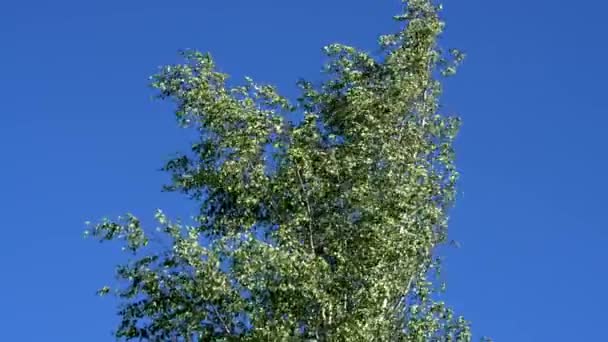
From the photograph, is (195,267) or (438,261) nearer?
(195,267)

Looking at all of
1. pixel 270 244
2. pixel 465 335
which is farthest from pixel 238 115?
pixel 465 335

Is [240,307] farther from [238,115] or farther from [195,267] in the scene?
[238,115]

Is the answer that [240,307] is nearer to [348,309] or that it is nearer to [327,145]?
[348,309]

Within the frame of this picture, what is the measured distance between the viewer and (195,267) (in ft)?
124

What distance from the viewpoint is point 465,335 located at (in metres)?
39.5

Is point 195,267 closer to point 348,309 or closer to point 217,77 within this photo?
point 348,309

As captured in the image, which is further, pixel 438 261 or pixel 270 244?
pixel 438 261

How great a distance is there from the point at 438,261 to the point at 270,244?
17.9 feet

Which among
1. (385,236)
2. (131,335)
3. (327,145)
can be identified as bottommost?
(131,335)

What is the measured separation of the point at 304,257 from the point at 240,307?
6.83ft

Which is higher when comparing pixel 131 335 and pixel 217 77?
pixel 217 77

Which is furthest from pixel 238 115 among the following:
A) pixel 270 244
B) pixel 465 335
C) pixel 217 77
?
pixel 465 335

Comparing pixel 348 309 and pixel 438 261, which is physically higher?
pixel 438 261

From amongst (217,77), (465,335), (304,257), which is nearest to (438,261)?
(465,335)
